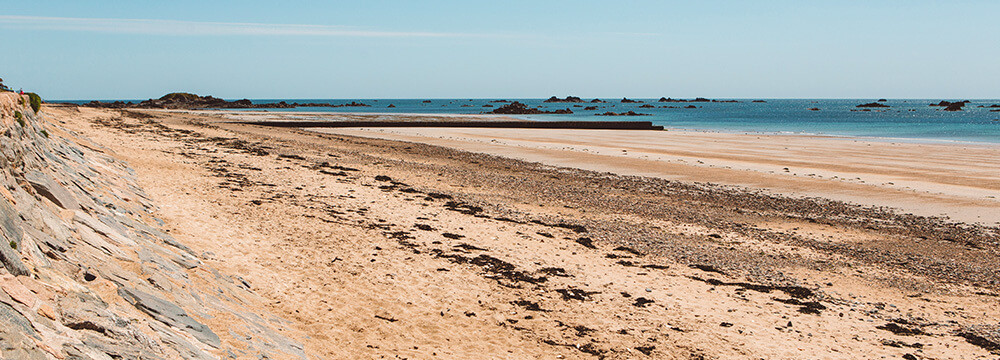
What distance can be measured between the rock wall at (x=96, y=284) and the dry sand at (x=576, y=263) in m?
0.64

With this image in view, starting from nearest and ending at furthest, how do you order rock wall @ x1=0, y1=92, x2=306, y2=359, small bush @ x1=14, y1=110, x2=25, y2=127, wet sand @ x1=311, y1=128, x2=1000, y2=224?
1. rock wall @ x1=0, y1=92, x2=306, y2=359
2. small bush @ x1=14, y1=110, x2=25, y2=127
3. wet sand @ x1=311, y1=128, x2=1000, y2=224

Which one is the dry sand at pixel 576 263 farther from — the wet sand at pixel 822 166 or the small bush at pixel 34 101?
→ the small bush at pixel 34 101

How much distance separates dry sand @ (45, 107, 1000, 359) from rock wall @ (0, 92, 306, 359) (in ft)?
2.11

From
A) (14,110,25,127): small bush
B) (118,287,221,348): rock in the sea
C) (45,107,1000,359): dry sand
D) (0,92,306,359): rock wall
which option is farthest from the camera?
(14,110,25,127): small bush

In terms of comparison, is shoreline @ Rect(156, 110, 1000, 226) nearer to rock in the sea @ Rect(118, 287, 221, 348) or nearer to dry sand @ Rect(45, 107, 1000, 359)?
dry sand @ Rect(45, 107, 1000, 359)

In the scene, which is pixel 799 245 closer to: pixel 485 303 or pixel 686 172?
pixel 485 303

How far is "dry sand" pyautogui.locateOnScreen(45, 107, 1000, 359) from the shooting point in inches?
276

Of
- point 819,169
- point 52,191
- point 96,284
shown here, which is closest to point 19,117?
point 52,191

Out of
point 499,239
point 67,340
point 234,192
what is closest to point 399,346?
point 67,340

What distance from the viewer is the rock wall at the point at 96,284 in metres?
3.67

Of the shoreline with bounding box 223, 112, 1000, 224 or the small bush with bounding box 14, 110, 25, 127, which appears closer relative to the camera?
the small bush with bounding box 14, 110, 25, 127

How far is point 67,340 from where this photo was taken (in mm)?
3566

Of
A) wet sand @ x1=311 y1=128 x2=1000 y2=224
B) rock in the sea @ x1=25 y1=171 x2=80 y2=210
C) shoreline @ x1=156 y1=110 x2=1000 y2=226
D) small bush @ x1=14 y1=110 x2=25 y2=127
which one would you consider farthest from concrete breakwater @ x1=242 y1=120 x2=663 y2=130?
rock in the sea @ x1=25 y1=171 x2=80 y2=210

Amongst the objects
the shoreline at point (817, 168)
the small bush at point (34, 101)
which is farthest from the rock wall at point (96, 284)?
the shoreline at point (817, 168)
